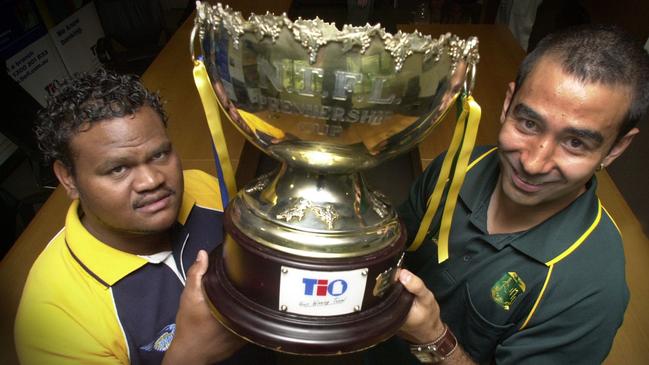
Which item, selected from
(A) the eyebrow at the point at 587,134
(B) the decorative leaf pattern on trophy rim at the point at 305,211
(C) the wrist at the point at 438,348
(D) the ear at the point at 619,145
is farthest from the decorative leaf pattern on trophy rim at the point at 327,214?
(D) the ear at the point at 619,145

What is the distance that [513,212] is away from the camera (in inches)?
36.5

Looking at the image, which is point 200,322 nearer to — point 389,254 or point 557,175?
point 389,254

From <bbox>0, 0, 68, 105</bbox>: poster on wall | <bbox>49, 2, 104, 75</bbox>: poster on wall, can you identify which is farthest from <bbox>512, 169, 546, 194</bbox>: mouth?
<bbox>49, 2, 104, 75</bbox>: poster on wall

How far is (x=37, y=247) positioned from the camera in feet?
4.59

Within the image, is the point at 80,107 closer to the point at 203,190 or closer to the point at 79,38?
the point at 203,190

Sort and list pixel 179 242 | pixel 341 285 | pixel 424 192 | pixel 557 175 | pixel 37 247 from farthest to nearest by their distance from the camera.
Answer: pixel 37 247 → pixel 424 192 → pixel 179 242 → pixel 557 175 → pixel 341 285

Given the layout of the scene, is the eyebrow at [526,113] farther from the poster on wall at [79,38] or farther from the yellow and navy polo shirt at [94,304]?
the poster on wall at [79,38]

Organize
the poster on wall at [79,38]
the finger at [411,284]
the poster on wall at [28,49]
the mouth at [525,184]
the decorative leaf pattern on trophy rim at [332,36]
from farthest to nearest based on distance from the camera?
1. the poster on wall at [79,38]
2. the poster on wall at [28,49]
3. the mouth at [525,184]
4. the finger at [411,284]
5. the decorative leaf pattern on trophy rim at [332,36]

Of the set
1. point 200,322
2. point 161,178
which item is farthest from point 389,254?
point 161,178

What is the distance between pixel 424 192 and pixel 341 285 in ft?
1.89

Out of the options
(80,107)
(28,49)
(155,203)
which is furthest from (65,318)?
(28,49)

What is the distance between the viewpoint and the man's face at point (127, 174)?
0.77 m

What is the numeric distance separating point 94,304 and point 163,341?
0.49 ft

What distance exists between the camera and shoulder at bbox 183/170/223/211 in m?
1.07
